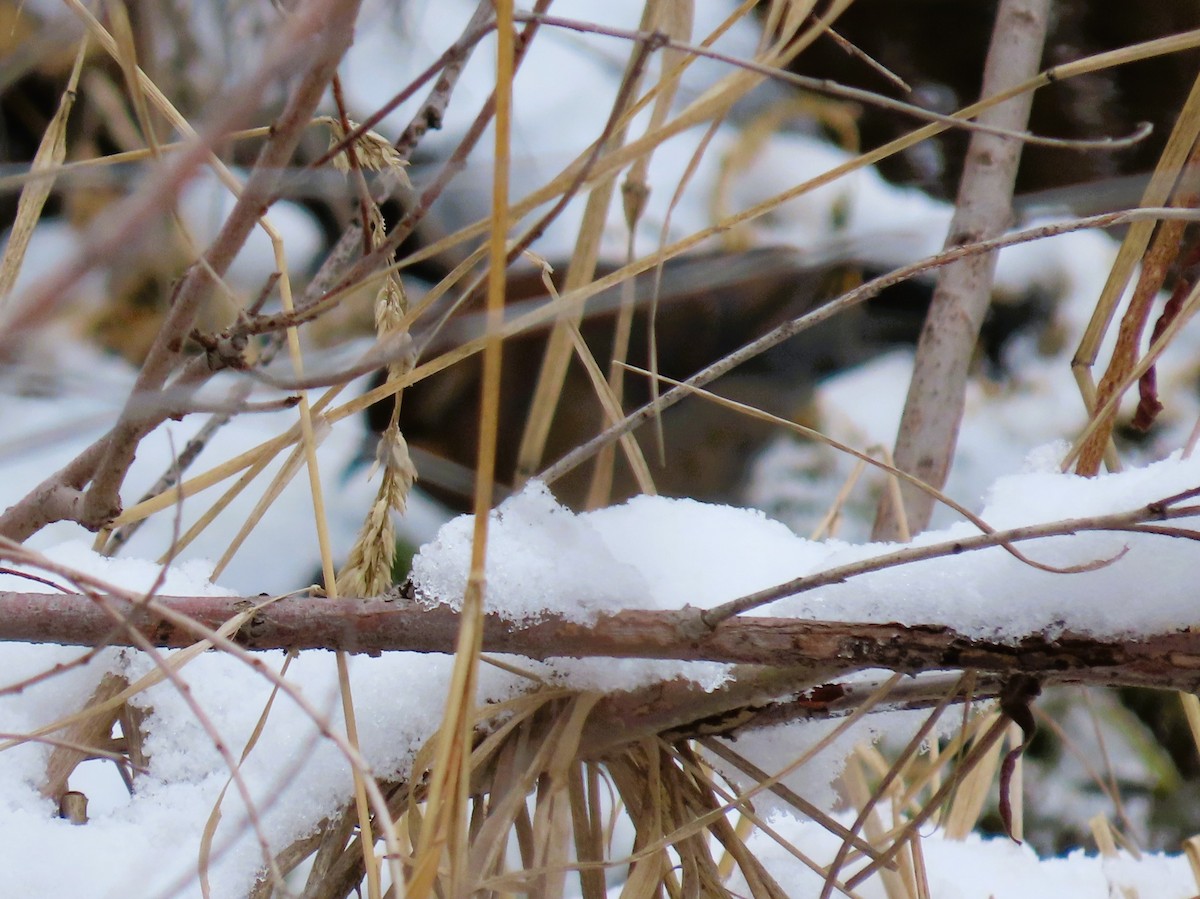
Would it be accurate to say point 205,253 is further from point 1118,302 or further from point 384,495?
point 1118,302

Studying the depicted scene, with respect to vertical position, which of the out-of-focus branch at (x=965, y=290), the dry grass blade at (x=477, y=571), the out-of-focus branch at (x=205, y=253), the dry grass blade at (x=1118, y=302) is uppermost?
the out-of-focus branch at (x=965, y=290)

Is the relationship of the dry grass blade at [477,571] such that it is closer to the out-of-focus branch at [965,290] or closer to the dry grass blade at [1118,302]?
the dry grass blade at [1118,302]

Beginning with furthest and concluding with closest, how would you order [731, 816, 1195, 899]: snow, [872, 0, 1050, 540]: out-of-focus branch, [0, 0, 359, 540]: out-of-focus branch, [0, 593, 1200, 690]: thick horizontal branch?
[872, 0, 1050, 540]: out-of-focus branch → [731, 816, 1195, 899]: snow → [0, 593, 1200, 690]: thick horizontal branch → [0, 0, 359, 540]: out-of-focus branch

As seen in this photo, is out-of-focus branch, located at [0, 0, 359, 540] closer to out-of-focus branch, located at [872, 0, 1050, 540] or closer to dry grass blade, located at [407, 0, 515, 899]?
dry grass blade, located at [407, 0, 515, 899]

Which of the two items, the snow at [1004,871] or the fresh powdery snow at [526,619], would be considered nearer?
the fresh powdery snow at [526,619]

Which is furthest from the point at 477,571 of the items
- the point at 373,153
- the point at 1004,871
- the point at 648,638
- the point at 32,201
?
the point at 1004,871

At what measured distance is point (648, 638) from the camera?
1.28 ft

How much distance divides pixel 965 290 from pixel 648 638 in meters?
0.67

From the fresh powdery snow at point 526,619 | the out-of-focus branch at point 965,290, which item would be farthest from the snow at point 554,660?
the out-of-focus branch at point 965,290

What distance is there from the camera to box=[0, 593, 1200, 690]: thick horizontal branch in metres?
0.37

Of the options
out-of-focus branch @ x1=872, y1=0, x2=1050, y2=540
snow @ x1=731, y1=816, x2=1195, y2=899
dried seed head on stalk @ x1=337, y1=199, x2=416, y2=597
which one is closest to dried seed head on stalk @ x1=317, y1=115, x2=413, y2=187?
dried seed head on stalk @ x1=337, y1=199, x2=416, y2=597

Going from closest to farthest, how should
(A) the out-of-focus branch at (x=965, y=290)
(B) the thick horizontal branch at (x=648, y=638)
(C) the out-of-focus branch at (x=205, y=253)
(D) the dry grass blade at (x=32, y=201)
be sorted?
(C) the out-of-focus branch at (x=205, y=253), (B) the thick horizontal branch at (x=648, y=638), (D) the dry grass blade at (x=32, y=201), (A) the out-of-focus branch at (x=965, y=290)

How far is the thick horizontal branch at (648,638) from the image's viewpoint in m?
0.37

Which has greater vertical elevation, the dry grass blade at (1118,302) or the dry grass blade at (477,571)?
the dry grass blade at (1118,302)
